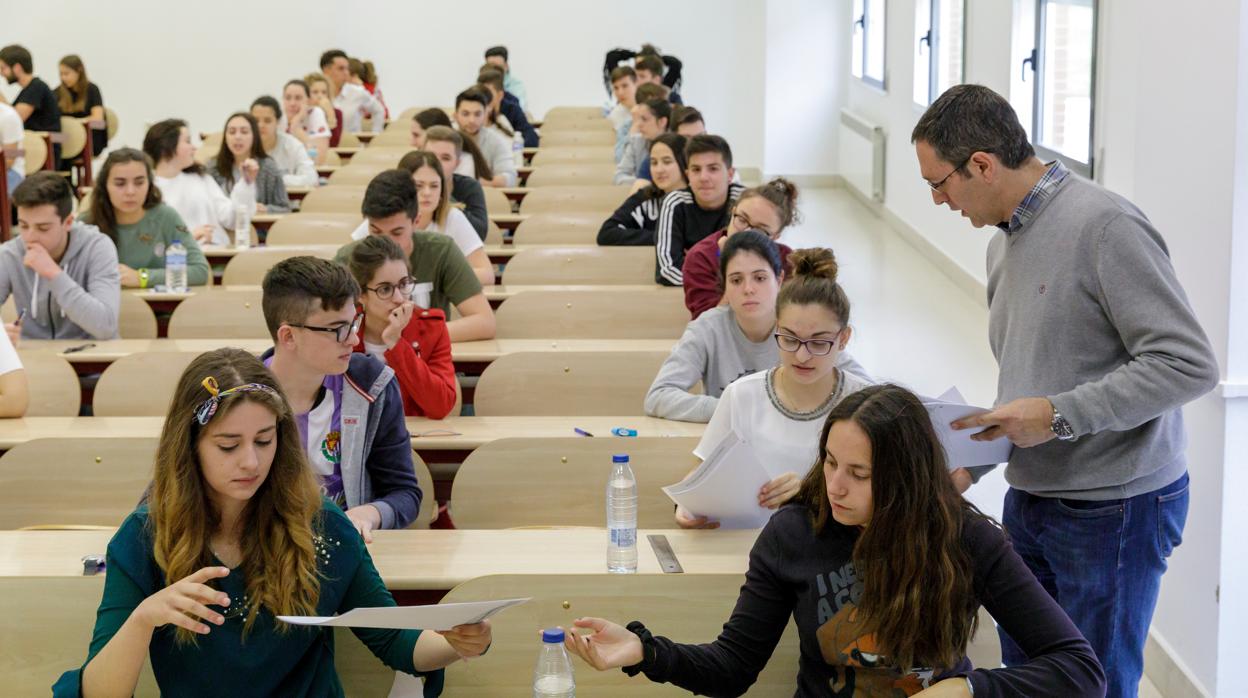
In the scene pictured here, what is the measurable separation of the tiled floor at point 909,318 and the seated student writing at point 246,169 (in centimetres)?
352

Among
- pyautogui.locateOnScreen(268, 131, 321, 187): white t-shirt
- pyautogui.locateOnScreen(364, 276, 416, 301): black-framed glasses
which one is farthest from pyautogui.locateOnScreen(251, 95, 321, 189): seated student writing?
pyautogui.locateOnScreen(364, 276, 416, 301): black-framed glasses

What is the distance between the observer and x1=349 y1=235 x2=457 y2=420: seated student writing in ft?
12.0

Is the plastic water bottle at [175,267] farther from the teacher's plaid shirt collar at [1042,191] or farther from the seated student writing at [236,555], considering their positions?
the teacher's plaid shirt collar at [1042,191]

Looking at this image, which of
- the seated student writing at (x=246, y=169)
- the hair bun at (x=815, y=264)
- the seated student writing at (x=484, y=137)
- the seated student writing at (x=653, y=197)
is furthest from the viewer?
the seated student writing at (x=484, y=137)

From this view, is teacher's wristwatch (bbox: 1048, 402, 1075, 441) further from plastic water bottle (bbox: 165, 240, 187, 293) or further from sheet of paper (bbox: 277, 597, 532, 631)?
plastic water bottle (bbox: 165, 240, 187, 293)

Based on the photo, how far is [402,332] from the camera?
3.86 meters

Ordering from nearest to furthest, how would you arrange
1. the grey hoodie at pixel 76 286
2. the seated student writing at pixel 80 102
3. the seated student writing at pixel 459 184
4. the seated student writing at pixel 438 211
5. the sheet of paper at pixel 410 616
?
the sheet of paper at pixel 410 616
the grey hoodie at pixel 76 286
the seated student writing at pixel 438 211
the seated student writing at pixel 459 184
the seated student writing at pixel 80 102

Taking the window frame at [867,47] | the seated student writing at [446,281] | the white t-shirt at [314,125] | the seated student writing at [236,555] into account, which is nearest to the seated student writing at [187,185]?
the seated student writing at [446,281]

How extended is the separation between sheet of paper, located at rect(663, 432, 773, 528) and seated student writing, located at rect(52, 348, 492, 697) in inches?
26.3

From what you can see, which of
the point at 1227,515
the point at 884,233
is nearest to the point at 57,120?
the point at 884,233

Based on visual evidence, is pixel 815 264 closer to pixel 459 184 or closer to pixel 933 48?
pixel 459 184

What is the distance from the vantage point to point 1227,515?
10.4 ft

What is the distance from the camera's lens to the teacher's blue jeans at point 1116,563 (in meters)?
2.38

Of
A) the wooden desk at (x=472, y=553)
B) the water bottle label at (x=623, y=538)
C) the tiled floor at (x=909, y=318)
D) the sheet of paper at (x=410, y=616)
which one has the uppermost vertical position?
the sheet of paper at (x=410, y=616)
